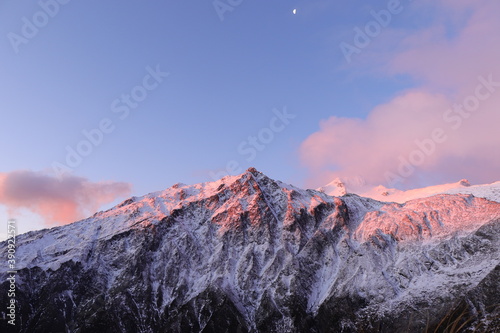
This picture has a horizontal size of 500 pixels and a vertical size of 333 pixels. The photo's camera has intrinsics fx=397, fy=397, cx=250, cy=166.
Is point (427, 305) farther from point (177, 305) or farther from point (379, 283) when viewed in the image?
point (177, 305)

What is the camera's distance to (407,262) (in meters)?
191

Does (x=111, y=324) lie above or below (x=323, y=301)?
above

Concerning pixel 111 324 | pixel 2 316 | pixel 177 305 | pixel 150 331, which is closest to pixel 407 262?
pixel 177 305

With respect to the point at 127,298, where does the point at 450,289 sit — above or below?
below

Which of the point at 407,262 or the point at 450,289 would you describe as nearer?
the point at 450,289

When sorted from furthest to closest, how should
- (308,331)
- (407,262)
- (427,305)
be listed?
(407,262), (308,331), (427,305)

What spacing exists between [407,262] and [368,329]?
4359 centimetres

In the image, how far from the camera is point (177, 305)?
198 meters

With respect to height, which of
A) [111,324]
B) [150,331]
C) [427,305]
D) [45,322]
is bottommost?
[427,305]

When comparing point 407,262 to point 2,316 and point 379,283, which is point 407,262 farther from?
point 2,316

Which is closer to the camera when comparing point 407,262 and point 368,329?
point 368,329

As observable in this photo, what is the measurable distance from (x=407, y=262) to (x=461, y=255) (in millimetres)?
23645

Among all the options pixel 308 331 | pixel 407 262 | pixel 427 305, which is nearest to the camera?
pixel 427 305

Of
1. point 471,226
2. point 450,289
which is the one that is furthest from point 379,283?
point 471,226
